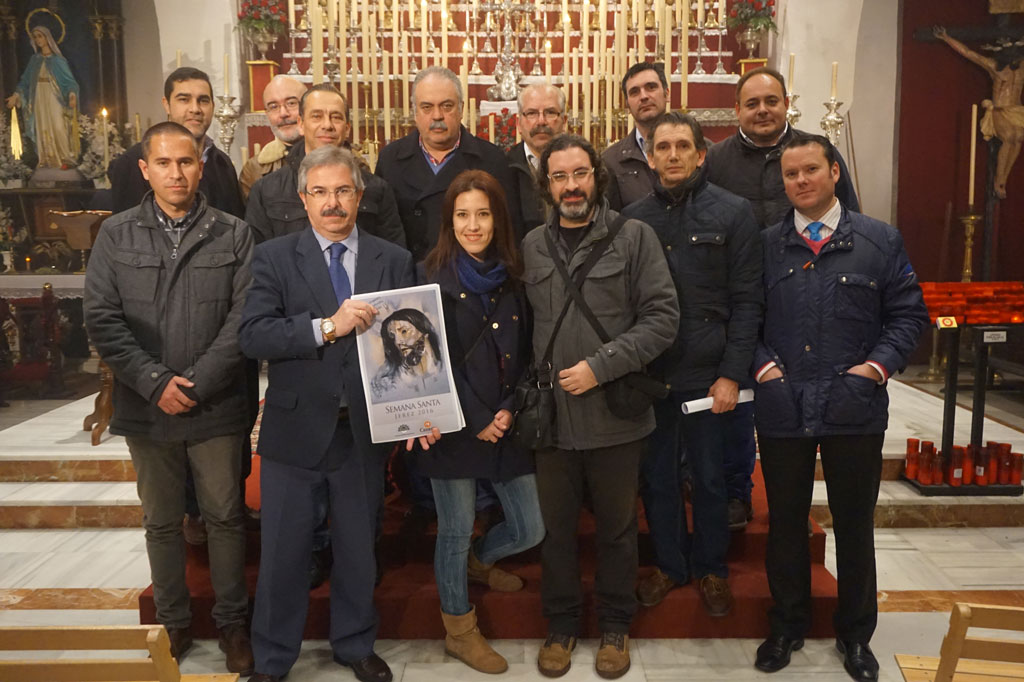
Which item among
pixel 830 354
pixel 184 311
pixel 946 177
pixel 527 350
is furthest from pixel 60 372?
pixel 946 177

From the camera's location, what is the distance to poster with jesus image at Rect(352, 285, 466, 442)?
Answer: 2.65 m

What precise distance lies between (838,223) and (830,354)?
0.43 meters

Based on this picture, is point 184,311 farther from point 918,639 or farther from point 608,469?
point 918,639

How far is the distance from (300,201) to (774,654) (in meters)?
2.32

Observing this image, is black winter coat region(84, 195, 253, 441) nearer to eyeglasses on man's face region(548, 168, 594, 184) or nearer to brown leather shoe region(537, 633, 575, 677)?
eyeglasses on man's face region(548, 168, 594, 184)

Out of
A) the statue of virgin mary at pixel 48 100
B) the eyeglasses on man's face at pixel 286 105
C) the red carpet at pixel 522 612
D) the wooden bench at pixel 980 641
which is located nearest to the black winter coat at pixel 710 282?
Answer: the red carpet at pixel 522 612

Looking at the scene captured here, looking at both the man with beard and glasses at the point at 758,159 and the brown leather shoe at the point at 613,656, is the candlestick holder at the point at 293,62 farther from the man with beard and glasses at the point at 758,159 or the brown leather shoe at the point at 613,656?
the brown leather shoe at the point at 613,656

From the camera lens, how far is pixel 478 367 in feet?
9.16

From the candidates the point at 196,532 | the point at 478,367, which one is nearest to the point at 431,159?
the point at 478,367

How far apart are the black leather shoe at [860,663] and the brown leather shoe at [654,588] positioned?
63 cm

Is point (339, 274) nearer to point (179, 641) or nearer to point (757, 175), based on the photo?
point (179, 641)

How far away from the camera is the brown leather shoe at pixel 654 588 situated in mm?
3180

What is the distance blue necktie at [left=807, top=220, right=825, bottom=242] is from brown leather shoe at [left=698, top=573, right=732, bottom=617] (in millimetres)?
1267

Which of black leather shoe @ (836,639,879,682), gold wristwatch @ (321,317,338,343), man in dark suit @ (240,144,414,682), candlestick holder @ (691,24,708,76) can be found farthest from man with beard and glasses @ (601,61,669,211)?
candlestick holder @ (691,24,708,76)
